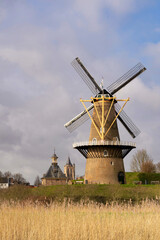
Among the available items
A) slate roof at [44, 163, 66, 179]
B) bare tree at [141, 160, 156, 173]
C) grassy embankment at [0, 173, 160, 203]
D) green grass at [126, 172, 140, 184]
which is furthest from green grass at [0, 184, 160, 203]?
slate roof at [44, 163, 66, 179]

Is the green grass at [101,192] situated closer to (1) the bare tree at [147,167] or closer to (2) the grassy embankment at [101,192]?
(2) the grassy embankment at [101,192]

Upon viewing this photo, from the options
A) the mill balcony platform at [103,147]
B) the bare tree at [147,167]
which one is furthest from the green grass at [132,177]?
the mill balcony platform at [103,147]

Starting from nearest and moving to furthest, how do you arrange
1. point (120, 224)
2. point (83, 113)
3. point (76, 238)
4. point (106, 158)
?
point (76, 238) → point (120, 224) → point (106, 158) → point (83, 113)

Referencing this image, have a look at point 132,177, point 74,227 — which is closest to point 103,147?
point 132,177

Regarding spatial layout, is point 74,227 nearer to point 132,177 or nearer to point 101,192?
point 101,192

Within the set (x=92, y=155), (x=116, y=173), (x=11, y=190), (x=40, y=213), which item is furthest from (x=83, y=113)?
(x=40, y=213)

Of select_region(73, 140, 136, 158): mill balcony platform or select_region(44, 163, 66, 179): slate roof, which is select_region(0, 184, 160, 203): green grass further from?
select_region(44, 163, 66, 179): slate roof

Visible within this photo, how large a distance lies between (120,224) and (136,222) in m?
0.43

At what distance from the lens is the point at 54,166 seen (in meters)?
50.9

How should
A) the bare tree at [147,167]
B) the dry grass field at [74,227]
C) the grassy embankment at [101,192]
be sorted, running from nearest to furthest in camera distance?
the dry grass field at [74,227] → the grassy embankment at [101,192] → the bare tree at [147,167]

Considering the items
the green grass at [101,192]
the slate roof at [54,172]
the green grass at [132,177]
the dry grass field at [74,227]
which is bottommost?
the dry grass field at [74,227]

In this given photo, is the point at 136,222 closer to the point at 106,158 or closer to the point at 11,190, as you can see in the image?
the point at 11,190

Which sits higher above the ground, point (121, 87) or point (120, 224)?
point (121, 87)

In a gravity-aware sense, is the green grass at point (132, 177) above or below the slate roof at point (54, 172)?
below
